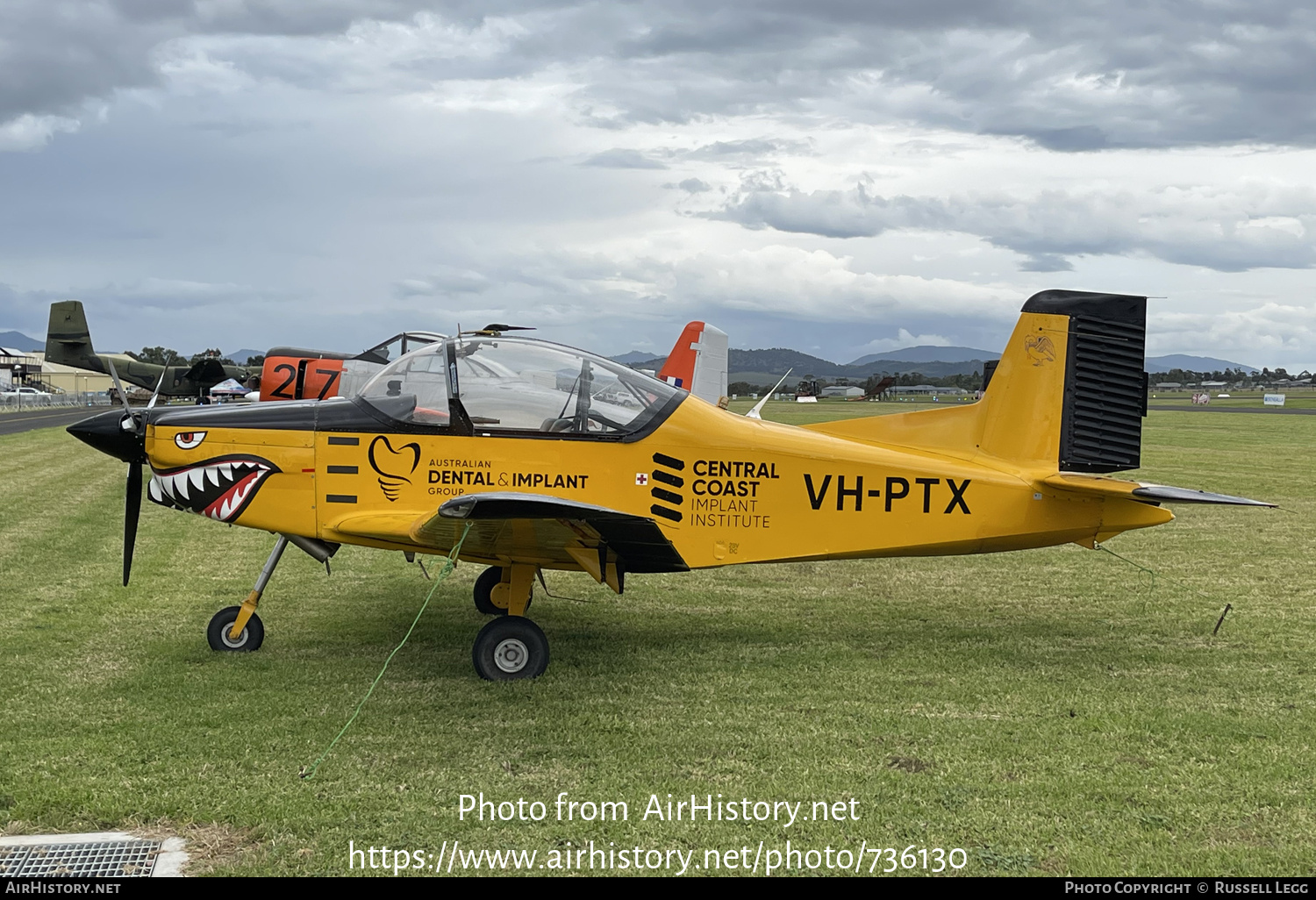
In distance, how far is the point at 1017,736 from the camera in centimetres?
510

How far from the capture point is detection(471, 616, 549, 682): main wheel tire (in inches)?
239

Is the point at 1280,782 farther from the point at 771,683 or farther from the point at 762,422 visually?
the point at 762,422

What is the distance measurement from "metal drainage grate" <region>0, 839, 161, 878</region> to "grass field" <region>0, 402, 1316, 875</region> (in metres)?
0.17

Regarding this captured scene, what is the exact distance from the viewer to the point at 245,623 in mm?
6613

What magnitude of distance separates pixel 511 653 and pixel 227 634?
2.01m

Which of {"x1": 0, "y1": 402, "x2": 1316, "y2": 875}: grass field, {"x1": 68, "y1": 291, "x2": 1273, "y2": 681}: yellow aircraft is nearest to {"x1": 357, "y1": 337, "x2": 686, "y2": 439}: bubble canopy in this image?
{"x1": 68, "y1": 291, "x2": 1273, "y2": 681}: yellow aircraft

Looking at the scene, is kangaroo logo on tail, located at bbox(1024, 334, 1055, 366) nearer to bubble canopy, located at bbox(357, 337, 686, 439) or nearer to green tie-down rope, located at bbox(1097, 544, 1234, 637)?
green tie-down rope, located at bbox(1097, 544, 1234, 637)

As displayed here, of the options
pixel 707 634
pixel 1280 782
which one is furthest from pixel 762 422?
pixel 1280 782

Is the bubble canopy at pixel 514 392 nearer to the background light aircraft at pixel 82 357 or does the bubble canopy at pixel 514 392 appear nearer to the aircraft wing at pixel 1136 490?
the aircraft wing at pixel 1136 490

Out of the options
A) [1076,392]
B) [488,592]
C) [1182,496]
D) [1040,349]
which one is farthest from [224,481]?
[1182,496]

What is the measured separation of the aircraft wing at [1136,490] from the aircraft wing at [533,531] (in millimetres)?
2702

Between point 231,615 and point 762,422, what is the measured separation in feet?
12.6

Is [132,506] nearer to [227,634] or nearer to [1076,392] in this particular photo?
[227,634]
